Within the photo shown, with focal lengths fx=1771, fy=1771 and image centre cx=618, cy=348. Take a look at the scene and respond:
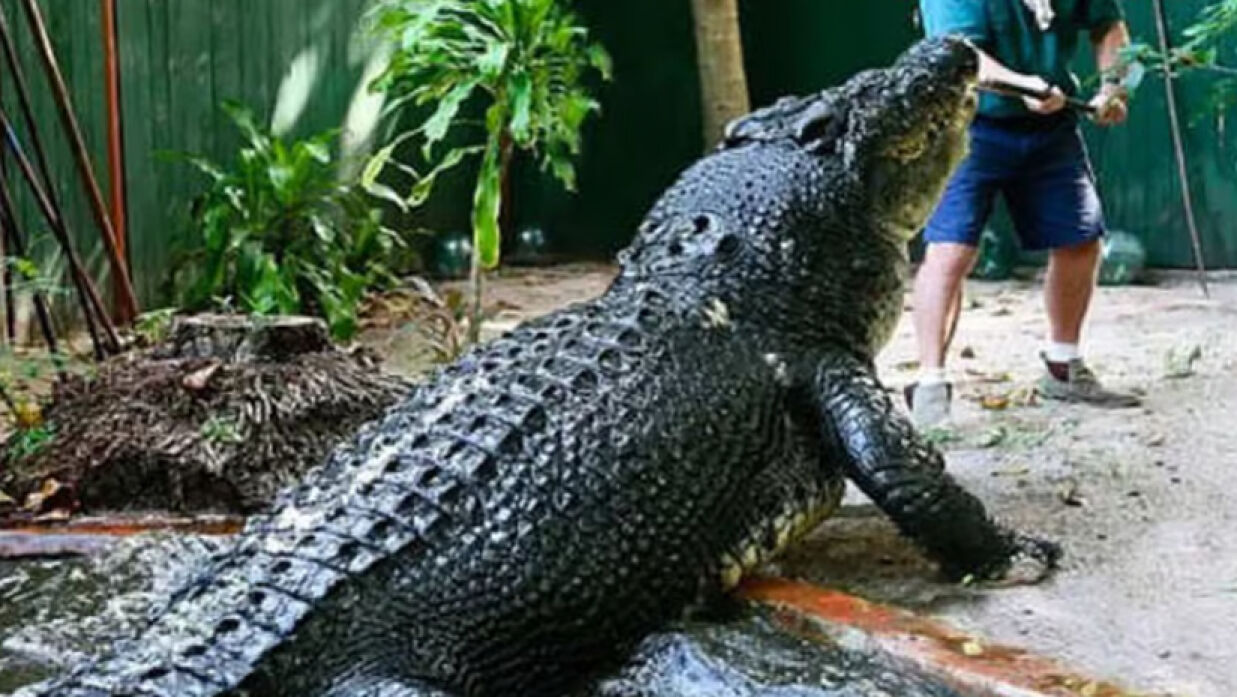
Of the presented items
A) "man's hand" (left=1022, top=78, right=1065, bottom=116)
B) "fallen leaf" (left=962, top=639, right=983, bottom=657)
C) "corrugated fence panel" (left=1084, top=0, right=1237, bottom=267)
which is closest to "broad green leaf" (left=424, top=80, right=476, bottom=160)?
"man's hand" (left=1022, top=78, right=1065, bottom=116)

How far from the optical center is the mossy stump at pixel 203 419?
421cm

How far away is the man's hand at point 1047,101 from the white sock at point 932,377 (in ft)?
2.59

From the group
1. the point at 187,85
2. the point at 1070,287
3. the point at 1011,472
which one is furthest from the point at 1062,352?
the point at 187,85

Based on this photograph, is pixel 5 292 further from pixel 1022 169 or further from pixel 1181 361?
pixel 1181 361

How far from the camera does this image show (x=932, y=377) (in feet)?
16.6

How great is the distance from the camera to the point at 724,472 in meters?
→ 3.24

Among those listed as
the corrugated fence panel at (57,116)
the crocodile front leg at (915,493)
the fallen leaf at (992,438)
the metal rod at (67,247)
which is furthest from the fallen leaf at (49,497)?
the corrugated fence panel at (57,116)

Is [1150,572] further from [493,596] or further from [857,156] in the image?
[493,596]

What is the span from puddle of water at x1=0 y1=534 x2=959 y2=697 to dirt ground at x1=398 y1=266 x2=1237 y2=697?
0.34 metres

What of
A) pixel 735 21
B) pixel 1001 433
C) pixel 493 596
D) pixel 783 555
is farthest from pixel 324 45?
pixel 493 596

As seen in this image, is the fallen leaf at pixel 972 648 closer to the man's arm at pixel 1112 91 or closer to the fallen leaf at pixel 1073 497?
the fallen leaf at pixel 1073 497

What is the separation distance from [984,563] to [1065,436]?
4.42 feet

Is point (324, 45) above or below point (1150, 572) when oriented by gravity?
above

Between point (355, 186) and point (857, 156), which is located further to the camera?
point (355, 186)
